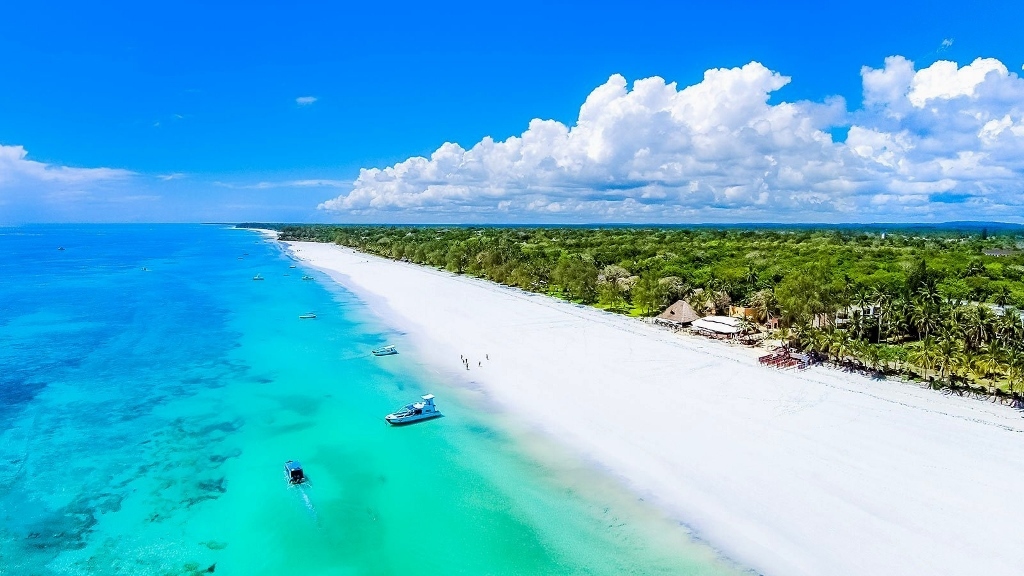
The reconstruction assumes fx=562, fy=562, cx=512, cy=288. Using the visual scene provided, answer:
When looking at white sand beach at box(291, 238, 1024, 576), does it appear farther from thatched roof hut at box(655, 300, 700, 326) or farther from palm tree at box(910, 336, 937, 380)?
thatched roof hut at box(655, 300, 700, 326)

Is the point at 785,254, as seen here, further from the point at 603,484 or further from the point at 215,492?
the point at 215,492

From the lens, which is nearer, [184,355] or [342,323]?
[184,355]

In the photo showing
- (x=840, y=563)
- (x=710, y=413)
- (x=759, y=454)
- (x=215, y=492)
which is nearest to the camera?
(x=840, y=563)

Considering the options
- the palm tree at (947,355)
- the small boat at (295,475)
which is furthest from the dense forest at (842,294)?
the small boat at (295,475)

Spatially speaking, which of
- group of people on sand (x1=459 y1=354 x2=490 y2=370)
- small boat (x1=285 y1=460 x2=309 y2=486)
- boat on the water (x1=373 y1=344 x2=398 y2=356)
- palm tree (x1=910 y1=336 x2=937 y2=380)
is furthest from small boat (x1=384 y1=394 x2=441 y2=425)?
palm tree (x1=910 y1=336 x2=937 y2=380)

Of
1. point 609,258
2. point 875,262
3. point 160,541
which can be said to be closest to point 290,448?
point 160,541

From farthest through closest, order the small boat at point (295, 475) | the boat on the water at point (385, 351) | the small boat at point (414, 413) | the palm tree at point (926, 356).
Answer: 1. the boat on the water at point (385, 351)
2. the palm tree at point (926, 356)
3. the small boat at point (414, 413)
4. the small boat at point (295, 475)

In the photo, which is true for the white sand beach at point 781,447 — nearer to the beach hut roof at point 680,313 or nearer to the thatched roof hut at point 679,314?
the thatched roof hut at point 679,314

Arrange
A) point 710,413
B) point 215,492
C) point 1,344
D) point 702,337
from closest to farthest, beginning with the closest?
point 215,492
point 710,413
point 702,337
point 1,344
